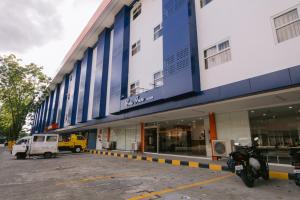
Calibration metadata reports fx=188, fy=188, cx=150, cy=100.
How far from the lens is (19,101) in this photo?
1234 inches

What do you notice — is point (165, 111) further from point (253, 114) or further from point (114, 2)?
point (114, 2)

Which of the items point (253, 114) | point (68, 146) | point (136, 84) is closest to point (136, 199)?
point (253, 114)

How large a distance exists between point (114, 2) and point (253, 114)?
17380 mm

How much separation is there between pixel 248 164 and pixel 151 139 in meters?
12.1

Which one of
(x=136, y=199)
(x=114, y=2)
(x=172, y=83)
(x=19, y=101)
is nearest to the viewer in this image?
(x=136, y=199)

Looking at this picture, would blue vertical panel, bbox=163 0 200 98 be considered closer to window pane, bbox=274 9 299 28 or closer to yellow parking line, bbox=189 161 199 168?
yellow parking line, bbox=189 161 199 168

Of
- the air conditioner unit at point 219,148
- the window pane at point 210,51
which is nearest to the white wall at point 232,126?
the air conditioner unit at point 219,148

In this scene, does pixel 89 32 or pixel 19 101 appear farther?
pixel 19 101

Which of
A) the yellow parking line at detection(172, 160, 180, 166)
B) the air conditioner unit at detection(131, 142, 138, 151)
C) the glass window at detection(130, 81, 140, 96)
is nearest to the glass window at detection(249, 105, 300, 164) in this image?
the yellow parking line at detection(172, 160, 180, 166)

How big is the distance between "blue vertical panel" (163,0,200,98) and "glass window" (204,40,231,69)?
603 mm

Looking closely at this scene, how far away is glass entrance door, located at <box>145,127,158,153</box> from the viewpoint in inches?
671

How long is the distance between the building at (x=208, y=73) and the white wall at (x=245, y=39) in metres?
0.04

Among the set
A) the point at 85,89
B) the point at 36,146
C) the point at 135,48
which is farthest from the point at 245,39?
the point at 85,89

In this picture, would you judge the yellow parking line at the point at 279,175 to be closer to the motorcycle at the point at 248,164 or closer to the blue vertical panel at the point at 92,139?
the motorcycle at the point at 248,164
